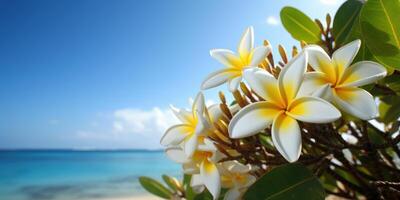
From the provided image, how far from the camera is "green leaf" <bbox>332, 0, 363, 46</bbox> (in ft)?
2.70

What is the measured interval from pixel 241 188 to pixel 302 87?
0.26 m

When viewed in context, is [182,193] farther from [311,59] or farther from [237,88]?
[311,59]

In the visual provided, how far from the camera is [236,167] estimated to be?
2.16ft

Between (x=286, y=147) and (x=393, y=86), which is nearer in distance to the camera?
(x=286, y=147)

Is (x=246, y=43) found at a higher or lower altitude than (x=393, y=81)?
higher

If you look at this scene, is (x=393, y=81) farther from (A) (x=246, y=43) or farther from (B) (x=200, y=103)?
(B) (x=200, y=103)

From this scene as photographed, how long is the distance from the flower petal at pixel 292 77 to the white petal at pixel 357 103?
0.18 feet

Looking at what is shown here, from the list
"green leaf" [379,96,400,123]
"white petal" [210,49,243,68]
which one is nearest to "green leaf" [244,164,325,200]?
"white petal" [210,49,243,68]

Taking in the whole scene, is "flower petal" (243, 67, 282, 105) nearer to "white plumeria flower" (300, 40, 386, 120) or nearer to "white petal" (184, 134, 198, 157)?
"white plumeria flower" (300, 40, 386, 120)

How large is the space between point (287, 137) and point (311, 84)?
0.09 metres

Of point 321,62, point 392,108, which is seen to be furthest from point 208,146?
point 392,108

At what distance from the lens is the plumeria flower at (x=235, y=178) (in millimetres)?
662

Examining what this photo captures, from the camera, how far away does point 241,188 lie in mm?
680

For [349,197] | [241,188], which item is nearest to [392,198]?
[349,197]
